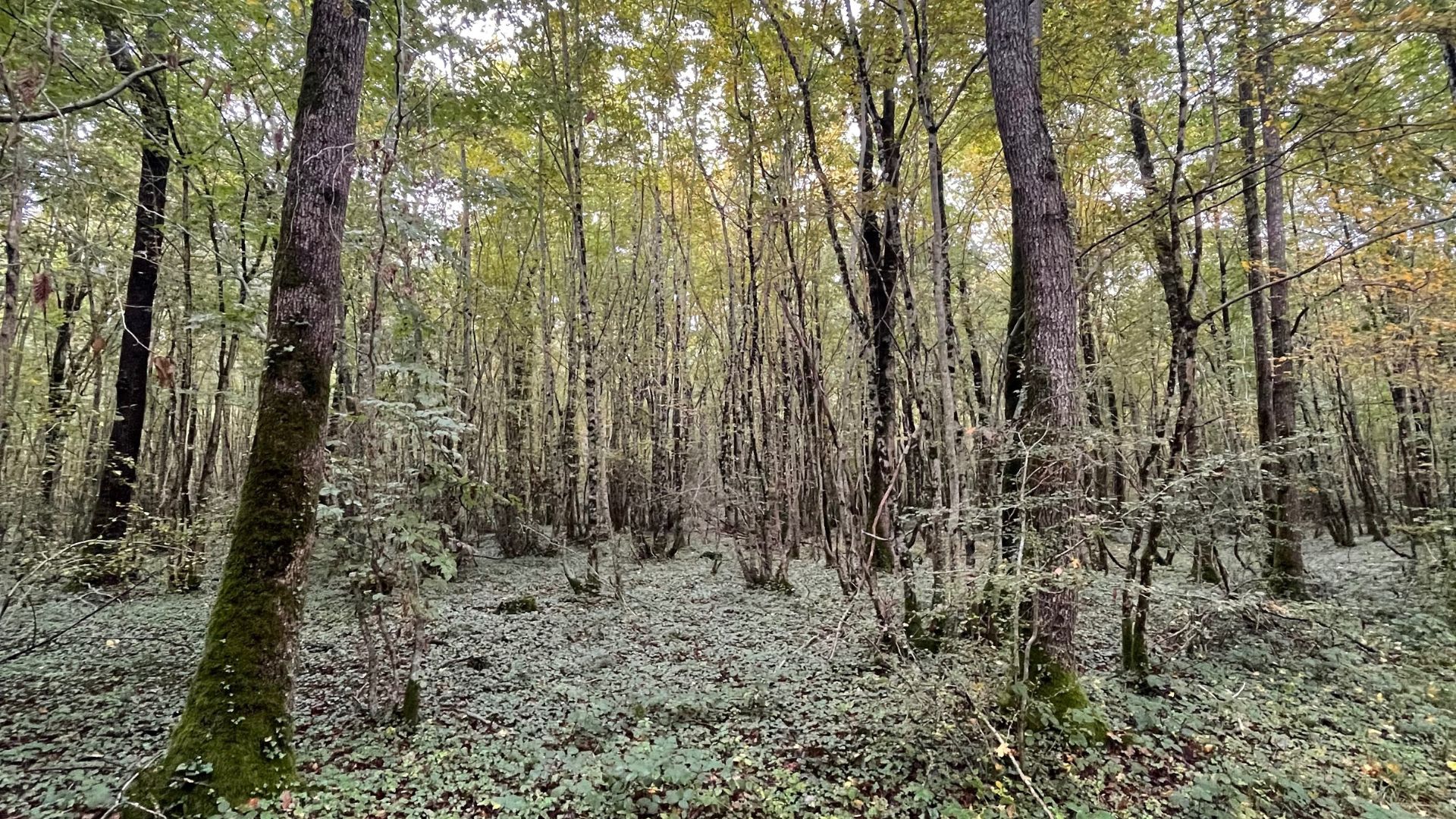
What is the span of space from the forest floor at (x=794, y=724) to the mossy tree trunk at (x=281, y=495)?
32 cm

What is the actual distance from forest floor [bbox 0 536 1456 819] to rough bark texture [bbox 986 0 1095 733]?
0.31m

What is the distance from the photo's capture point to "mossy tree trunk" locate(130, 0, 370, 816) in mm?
2610

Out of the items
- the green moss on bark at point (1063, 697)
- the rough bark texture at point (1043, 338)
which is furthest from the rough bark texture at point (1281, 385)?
the green moss on bark at point (1063, 697)

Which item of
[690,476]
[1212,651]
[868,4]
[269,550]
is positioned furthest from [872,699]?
[690,476]

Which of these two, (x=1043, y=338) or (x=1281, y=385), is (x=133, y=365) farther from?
(x=1281, y=385)

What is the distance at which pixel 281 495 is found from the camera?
117 inches

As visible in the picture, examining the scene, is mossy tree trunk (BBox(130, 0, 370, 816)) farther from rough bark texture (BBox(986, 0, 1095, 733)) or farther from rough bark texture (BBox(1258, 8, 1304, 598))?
rough bark texture (BBox(1258, 8, 1304, 598))

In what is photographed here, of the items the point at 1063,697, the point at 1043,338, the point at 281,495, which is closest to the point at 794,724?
the point at 1063,697

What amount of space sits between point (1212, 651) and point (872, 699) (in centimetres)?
312

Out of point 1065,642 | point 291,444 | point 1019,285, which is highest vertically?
point 1019,285

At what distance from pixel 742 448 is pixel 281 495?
7065 millimetres

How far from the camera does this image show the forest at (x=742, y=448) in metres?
2.98

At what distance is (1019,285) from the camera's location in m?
4.59

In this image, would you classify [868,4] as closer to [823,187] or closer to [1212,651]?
[823,187]
